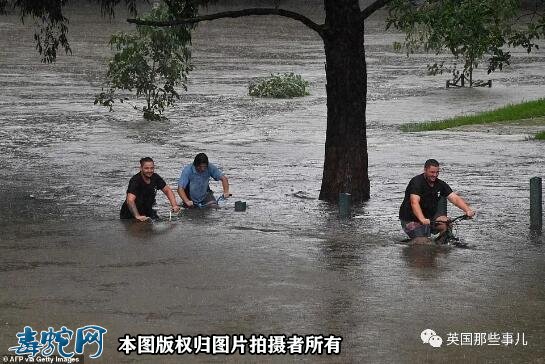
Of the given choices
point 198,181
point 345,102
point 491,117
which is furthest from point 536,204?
point 491,117

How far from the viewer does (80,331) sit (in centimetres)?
1133

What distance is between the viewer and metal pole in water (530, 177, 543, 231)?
1731 centimetres

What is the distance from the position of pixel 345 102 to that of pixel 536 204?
4050 mm

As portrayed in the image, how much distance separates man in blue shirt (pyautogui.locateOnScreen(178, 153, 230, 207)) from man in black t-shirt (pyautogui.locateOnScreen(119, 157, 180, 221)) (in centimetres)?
85

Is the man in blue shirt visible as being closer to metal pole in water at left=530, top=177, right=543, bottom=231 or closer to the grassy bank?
metal pole in water at left=530, top=177, right=543, bottom=231

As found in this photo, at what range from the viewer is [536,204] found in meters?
17.6

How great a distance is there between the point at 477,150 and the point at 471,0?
892 centimetres

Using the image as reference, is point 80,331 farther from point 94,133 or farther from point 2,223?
point 94,133

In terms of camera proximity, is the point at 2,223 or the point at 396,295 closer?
the point at 396,295

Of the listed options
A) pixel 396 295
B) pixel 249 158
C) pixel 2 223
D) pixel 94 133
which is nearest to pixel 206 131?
pixel 94 133

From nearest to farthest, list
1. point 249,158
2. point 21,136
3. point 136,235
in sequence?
point 136,235, point 249,158, point 21,136
